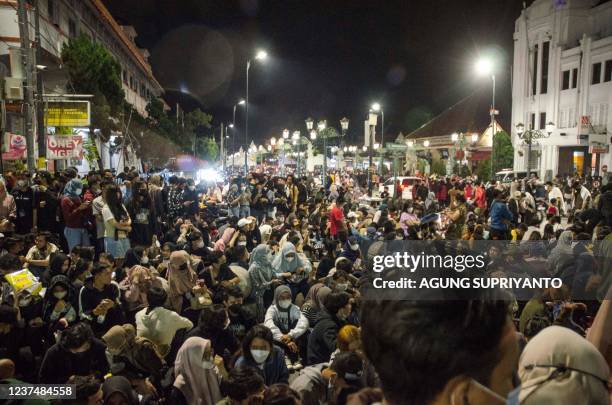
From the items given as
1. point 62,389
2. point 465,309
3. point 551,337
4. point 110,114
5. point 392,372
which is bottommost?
point 62,389

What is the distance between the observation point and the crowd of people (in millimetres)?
1338

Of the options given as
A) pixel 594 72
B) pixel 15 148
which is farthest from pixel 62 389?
pixel 594 72

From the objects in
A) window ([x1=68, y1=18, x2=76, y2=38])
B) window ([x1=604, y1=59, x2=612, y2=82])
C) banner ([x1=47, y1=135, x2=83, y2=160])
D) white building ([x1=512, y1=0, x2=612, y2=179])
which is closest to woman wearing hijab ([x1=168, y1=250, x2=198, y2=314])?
banner ([x1=47, y1=135, x2=83, y2=160])

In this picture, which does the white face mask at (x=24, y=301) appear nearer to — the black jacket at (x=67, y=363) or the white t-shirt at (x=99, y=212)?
the black jacket at (x=67, y=363)

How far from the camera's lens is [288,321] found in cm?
684

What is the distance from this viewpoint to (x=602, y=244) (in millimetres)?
7242

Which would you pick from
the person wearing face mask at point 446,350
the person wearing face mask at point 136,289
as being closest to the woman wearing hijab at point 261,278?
the person wearing face mask at point 136,289

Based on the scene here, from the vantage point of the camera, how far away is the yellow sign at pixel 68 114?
55.6 feet

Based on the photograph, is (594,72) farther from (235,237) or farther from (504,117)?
(235,237)

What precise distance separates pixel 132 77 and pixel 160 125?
23.9ft

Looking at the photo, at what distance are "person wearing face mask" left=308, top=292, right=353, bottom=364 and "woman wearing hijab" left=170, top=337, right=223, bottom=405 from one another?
4.14ft

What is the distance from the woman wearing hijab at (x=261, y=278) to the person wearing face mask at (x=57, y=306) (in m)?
2.60

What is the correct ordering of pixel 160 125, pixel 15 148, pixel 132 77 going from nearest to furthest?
pixel 15 148
pixel 160 125
pixel 132 77

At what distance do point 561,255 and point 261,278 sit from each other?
4369 millimetres
